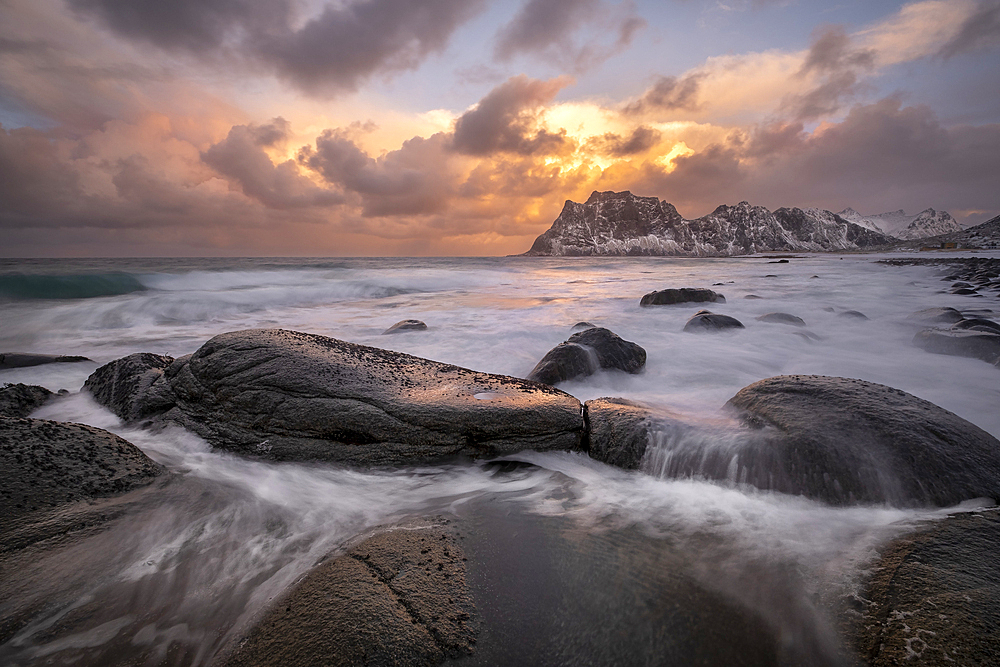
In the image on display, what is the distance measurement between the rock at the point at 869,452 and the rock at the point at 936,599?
0.33 metres

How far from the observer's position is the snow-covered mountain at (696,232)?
120m

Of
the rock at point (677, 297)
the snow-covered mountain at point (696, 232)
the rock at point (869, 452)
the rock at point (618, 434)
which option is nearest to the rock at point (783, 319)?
the rock at point (677, 297)

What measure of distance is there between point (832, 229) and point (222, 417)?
163405 millimetres

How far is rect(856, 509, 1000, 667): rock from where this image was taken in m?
1.16

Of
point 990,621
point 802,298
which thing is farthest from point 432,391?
point 802,298

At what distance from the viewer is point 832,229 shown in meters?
125

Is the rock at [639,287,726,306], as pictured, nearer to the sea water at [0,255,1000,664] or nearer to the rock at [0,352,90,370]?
the sea water at [0,255,1000,664]

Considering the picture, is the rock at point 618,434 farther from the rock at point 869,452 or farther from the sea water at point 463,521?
the rock at point 869,452

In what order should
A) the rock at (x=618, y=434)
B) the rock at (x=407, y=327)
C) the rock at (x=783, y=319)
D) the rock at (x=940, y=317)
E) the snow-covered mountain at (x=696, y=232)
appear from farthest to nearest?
1. the snow-covered mountain at (x=696, y=232)
2. the rock at (x=407, y=327)
3. the rock at (x=783, y=319)
4. the rock at (x=940, y=317)
5. the rock at (x=618, y=434)

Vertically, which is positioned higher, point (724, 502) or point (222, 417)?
point (222, 417)

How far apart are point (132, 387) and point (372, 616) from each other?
3.42 metres

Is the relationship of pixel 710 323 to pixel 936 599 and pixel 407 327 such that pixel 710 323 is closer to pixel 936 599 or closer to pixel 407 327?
pixel 407 327

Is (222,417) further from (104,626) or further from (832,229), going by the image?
(832,229)

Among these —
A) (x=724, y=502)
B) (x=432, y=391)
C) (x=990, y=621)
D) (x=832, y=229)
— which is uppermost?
(x=832, y=229)
